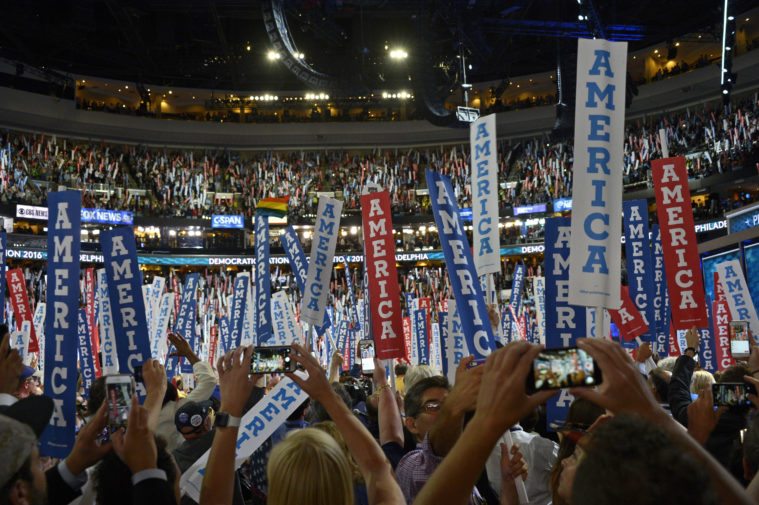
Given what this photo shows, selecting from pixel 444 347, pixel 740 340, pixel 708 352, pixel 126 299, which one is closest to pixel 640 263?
pixel 740 340

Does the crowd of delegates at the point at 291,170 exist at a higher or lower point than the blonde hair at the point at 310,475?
higher

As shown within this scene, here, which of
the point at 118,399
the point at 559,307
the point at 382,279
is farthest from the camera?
the point at 382,279

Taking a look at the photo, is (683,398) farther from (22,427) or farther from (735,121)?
(735,121)

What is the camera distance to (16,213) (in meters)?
35.7

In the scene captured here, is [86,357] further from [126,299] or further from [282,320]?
[126,299]

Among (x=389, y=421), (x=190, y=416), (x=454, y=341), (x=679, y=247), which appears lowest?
(x=190, y=416)

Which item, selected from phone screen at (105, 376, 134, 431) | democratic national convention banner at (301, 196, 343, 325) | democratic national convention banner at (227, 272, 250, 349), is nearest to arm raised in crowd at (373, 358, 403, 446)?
phone screen at (105, 376, 134, 431)

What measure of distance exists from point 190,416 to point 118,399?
2020 millimetres

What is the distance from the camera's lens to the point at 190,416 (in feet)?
14.6

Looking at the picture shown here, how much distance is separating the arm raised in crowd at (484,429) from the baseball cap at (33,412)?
1.92 m

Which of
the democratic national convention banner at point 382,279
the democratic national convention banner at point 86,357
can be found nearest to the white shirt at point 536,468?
the democratic national convention banner at point 382,279

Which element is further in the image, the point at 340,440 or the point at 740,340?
the point at 740,340

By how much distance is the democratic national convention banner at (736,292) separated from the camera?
9.75 m

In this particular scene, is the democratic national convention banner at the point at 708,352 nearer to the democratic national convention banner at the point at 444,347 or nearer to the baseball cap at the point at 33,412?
the democratic national convention banner at the point at 444,347
